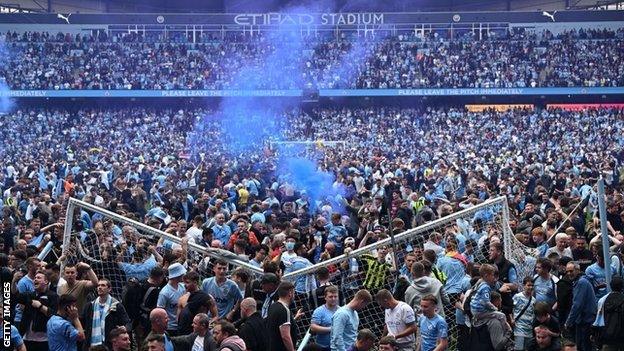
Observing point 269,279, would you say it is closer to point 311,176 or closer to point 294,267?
point 294,267

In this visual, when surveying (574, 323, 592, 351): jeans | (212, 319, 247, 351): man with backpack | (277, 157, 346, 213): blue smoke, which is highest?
(212, 319, 247, 351): man with backpack

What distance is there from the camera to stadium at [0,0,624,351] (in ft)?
30.5

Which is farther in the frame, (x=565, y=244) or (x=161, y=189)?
(x=161, y=189)

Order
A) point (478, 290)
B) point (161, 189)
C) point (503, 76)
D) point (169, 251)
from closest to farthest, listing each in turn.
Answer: point (478, 290), point (169, 251), point (161, 189), point (503, 76)

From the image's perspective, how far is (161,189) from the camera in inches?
778

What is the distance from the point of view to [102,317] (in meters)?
9.17

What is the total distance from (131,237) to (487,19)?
42667 mm

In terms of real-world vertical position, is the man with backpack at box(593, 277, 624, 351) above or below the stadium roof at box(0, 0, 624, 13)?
below

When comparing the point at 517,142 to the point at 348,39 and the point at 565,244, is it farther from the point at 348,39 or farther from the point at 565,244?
the point at 565,244

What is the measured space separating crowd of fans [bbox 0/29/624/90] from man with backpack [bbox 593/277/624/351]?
1518 inches

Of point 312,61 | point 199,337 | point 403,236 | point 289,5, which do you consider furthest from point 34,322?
point 289,5

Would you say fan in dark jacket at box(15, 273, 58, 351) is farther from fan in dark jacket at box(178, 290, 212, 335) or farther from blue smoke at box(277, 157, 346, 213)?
blue smoke at box(277, 157, 346, 213)

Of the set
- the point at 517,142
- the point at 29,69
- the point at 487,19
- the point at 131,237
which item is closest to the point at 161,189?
the point at 131,237

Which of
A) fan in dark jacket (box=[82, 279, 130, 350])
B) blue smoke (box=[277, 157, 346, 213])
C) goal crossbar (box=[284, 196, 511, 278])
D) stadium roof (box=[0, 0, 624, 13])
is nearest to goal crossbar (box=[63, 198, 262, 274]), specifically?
goal crossbar (box=[284, 196, 511, 278])
